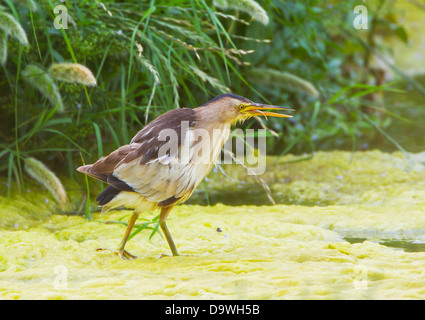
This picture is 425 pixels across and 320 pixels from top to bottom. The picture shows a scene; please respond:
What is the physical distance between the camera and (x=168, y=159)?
287cm

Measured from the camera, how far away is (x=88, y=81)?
321cm

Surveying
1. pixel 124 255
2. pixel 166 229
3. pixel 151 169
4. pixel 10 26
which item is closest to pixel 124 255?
pixel 124 255

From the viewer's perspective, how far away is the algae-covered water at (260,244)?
7.95ft

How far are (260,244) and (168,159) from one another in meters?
0.64

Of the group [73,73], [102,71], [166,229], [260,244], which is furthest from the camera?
[102,71]

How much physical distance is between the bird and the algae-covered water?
0.26 m

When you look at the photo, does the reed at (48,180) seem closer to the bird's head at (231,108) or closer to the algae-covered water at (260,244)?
the algae-covered water at (260,244)

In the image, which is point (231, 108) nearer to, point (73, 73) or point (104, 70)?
point (73, 73)

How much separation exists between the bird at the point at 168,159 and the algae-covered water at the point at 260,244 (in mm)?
261

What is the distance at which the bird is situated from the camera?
2.87 meters

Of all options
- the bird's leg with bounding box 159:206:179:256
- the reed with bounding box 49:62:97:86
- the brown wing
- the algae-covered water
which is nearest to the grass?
the reed with bounding box 49:62:97:86

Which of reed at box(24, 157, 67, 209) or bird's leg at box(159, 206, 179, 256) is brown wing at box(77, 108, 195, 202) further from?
reed at box(24, 157, 67, 209)

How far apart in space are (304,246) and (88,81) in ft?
4.17

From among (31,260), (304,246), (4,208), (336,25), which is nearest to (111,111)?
(4,208)
